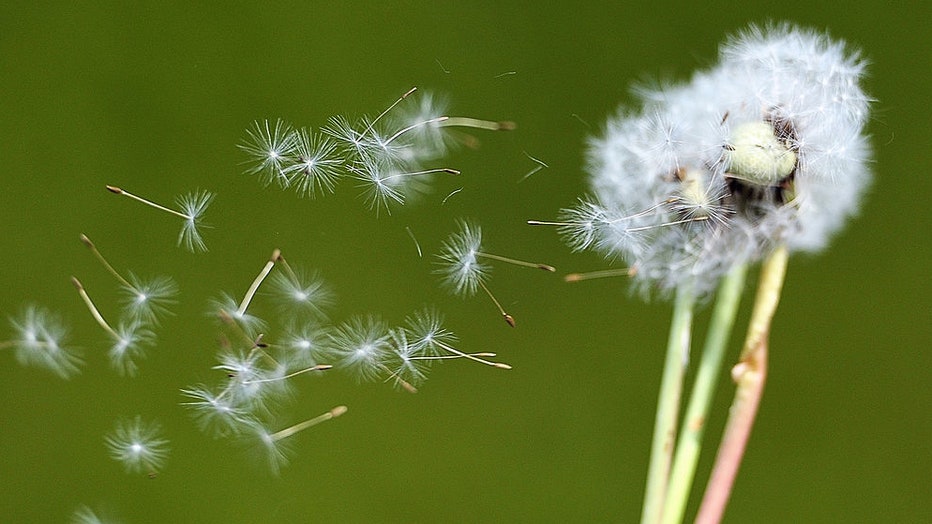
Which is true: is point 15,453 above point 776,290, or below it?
above

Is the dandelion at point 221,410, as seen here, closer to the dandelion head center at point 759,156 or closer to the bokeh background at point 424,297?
the bokeh background at point 424,297

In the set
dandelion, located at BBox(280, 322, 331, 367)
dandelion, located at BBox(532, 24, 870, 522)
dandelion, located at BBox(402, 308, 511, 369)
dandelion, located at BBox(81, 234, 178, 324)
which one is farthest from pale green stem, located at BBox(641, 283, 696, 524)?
dandelion, located at BBox(81, 234, 178, 324)

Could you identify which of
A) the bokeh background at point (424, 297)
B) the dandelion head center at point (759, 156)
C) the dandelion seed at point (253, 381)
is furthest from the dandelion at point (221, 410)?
the dandelion head center at point (759, 156)

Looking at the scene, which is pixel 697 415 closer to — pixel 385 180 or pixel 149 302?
pixel 385 180

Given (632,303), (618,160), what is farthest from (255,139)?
(632,303)

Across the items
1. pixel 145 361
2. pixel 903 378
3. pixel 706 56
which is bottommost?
pixel 903 378

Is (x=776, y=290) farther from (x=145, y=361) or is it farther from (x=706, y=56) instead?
(x=145, y=361)

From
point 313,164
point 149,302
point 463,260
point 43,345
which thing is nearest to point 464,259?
point 463,260
